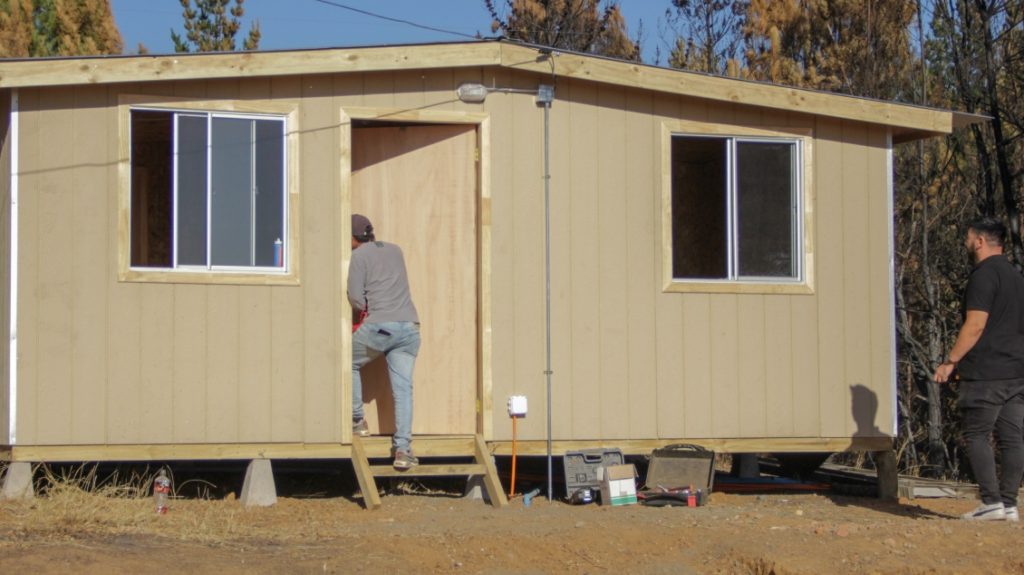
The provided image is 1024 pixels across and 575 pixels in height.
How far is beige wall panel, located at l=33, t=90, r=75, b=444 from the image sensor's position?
8.30 meters

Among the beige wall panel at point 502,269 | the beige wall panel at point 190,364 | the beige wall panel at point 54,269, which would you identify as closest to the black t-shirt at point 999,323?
the beige wall panel at point 502,269

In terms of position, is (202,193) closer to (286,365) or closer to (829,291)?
(286,365)

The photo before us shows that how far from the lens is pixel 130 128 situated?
8477 mm

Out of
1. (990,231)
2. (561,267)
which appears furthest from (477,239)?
(990,231)

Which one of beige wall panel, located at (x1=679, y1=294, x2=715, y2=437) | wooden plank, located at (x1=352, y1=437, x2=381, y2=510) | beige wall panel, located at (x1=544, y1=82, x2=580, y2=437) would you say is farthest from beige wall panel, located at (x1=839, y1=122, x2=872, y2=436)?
wooden plank, located at (x1=352, y1=437, x2=381, y2=510)

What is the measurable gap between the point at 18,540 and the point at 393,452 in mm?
2808

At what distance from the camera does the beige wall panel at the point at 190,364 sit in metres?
8.50

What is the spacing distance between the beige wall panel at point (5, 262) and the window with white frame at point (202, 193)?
82 centimetres

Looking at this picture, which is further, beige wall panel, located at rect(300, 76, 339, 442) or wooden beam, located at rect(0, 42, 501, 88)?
beige wall panel, located at rect(300, 76, 339, 442)

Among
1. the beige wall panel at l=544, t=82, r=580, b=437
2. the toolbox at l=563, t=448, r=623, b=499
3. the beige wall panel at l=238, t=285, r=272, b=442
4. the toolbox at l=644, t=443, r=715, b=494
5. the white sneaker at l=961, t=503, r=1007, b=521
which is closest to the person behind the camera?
the white sneaker at l=961, t=503, r=1007, b=521

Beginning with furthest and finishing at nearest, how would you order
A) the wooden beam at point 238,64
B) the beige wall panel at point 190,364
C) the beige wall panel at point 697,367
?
1. the beige wall panel at point 697,367
2. the beige wall panel at point 190,364
3. the wooden beam at point 238,64

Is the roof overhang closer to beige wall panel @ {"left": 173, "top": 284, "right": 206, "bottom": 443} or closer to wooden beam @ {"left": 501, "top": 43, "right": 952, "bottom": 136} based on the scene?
wooden beam @ {"left": 501, "top": 43, "right": 952, "bottom": 136}

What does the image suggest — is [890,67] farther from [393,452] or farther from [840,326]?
[393,452]

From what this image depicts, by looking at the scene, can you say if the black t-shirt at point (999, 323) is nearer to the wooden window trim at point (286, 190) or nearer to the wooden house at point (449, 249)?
the wooden house at point (449, 249)
